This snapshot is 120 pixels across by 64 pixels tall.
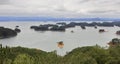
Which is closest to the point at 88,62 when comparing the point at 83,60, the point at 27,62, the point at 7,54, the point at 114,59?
the point at 83,60

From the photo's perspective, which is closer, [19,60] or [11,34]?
[19,60]

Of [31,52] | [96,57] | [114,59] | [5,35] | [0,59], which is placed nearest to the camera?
[0,59]

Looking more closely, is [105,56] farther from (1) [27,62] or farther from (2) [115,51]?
(1) [27,62]

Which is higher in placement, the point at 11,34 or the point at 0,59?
the point at 0,59

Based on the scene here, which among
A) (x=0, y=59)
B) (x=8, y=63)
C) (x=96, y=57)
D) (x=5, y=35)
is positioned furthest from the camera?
(x=5, y=35)

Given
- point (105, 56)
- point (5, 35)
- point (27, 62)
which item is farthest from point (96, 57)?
point (5, 35)

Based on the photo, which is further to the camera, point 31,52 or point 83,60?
point 31,52

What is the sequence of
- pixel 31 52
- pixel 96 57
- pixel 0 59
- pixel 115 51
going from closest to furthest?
pixel 0 59 → pixel 96 57 → pixel 115 51 → pixel 31 52

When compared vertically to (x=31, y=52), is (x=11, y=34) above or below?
below

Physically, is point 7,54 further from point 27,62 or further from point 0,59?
point 27,62
